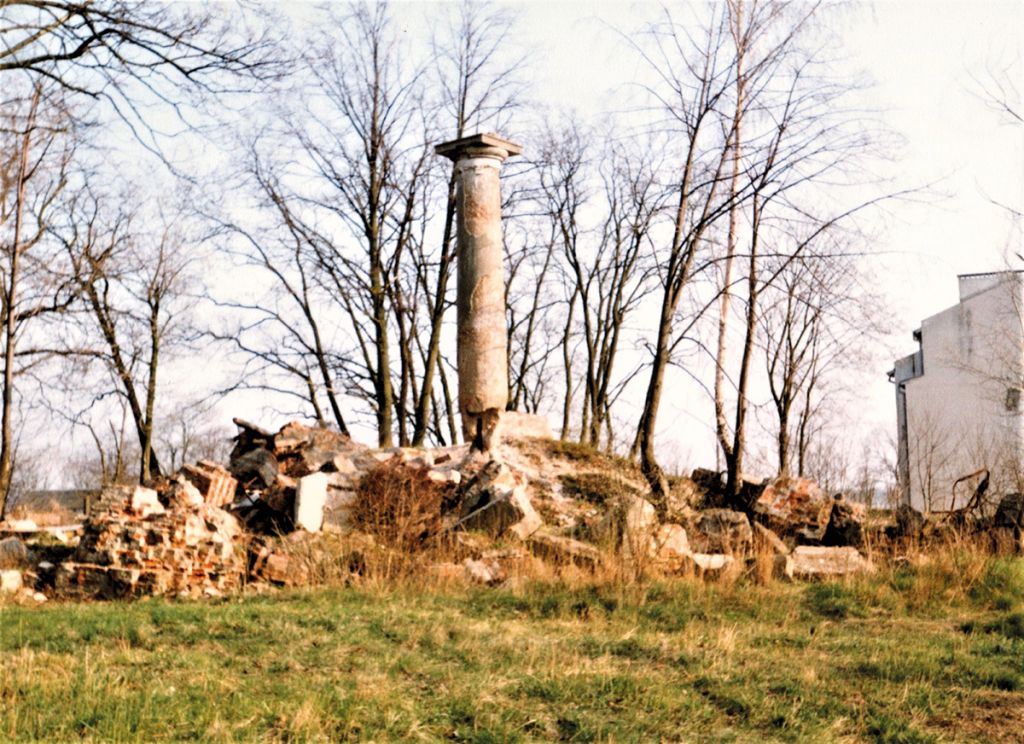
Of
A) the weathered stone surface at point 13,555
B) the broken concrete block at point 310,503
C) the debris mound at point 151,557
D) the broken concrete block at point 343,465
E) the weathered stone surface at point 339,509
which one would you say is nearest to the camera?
the debris mound at point 151,557

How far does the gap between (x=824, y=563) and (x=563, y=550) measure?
2796 millimetres

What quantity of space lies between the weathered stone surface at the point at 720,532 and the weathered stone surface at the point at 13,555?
775cm

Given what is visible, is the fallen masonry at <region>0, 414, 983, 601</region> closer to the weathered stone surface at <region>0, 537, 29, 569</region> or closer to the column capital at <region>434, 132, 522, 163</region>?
the weathered stone surface at <region>0, 537, 29, 569</region>

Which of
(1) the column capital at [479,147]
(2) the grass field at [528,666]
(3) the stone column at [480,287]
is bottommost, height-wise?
(2) the grass field at [528,666]

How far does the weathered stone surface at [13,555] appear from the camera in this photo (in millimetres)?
12430

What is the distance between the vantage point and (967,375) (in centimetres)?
3288

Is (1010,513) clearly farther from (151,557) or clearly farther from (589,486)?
(151,557)

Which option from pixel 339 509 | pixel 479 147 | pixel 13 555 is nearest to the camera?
pixel 13 555

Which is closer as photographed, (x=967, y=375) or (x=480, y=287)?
(x=480, y=287)

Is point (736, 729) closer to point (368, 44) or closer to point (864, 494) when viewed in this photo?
point (864, 494)

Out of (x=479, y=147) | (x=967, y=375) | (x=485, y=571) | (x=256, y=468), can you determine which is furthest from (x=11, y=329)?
(x=967, y=375)

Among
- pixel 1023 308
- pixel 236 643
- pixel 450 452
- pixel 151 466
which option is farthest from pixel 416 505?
pixel 1023 308

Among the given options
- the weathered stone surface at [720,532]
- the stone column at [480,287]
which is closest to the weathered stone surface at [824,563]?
the weathered stone surface at [720,532]

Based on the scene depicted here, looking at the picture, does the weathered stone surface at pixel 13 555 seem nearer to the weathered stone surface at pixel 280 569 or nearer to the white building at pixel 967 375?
the weathered stone surface at pixel 280 569
